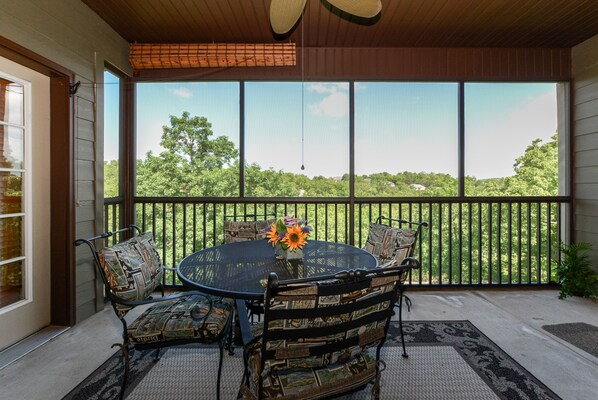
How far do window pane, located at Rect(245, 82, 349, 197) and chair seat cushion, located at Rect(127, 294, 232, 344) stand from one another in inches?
72.0

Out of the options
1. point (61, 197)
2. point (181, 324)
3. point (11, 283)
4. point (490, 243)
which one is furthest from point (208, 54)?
point (490, 243)

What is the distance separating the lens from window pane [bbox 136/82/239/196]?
11.2 feet

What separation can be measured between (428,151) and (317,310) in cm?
307

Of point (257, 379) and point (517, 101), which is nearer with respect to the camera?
point (257, 379)

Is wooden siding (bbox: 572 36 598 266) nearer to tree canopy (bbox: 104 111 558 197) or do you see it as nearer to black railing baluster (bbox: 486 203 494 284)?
tree canopy (bbox: 104 111 558 197)

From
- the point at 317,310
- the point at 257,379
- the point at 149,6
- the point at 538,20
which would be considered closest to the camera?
the point at 317,310

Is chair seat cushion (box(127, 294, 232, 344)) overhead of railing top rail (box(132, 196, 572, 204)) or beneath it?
beneath

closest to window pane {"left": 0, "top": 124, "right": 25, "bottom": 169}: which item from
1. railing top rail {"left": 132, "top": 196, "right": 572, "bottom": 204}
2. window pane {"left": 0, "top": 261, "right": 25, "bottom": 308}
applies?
window pane {"left": 0, "top": 261, "right": 25, "bottom": 308}

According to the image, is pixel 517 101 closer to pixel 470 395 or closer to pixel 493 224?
pixel 493 224

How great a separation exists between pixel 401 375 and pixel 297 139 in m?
2.60

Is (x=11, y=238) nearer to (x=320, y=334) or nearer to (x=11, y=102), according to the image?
(x=11, y=102)

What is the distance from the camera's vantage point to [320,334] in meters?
1.08

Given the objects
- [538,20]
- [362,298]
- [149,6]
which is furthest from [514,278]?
[149,6]

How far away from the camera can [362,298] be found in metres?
1.10
